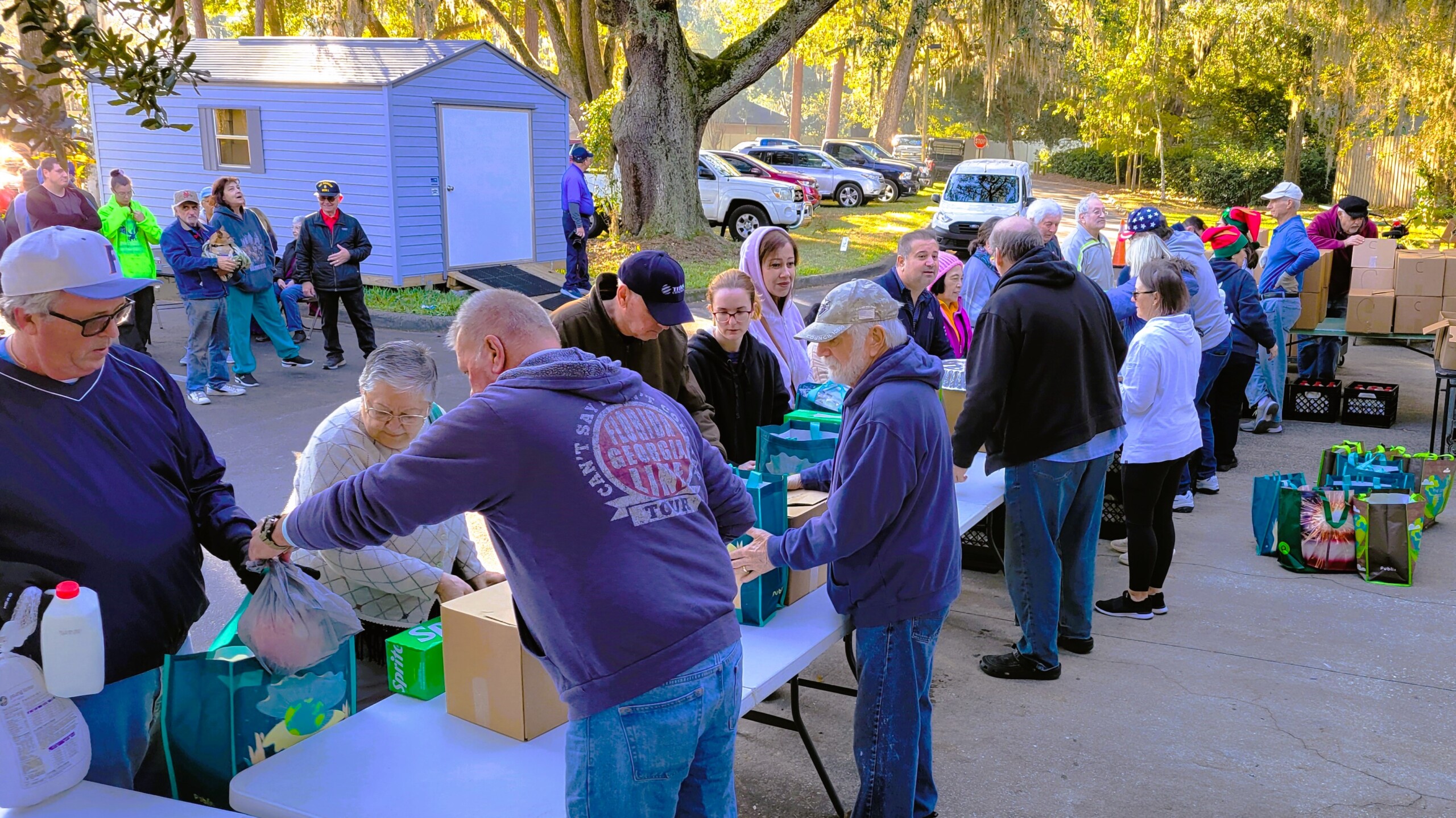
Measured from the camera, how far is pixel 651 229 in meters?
17.4

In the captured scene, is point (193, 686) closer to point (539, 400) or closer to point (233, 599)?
A: point (539, 400)

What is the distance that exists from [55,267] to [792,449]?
7.93 ft

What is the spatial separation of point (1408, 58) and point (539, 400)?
84.2ft

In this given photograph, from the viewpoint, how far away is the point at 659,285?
366 centimetres

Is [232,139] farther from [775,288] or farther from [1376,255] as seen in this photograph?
[1376,255]

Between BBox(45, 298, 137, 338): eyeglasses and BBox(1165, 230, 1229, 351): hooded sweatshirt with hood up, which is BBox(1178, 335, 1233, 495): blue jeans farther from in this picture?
BBox(45, 298, 137, 338): eyeglasses

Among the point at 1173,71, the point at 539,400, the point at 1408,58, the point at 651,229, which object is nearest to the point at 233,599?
the point at 539,400

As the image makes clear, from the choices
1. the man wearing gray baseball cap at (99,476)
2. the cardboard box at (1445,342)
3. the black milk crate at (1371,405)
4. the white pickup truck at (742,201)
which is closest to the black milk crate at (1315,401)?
the black milk crate at (1371,405)

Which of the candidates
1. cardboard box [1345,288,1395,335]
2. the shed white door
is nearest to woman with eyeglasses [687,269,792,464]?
cardboard box [1345,288,1395,335]

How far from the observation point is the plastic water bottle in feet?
7.02

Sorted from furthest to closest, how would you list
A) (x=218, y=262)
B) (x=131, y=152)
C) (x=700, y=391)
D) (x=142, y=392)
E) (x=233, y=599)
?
(x=131, y=152) < (x=218, y=262) < (x=233, y=599) < (x=700, y=391) < (x=142, y=392)

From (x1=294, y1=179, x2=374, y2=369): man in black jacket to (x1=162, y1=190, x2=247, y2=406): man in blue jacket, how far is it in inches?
35.9

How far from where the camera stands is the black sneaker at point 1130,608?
5457 mm

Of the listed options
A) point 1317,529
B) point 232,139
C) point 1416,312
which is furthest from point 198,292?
point 1416,312
